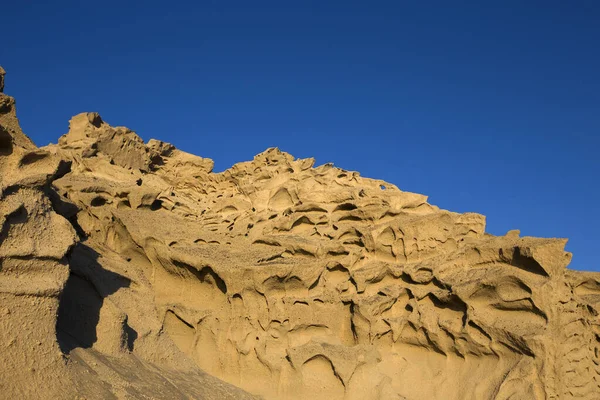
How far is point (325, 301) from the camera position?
13.2 meters

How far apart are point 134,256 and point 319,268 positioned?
448 cm

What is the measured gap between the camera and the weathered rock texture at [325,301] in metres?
10.9

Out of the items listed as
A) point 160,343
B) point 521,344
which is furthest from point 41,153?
point 521,344

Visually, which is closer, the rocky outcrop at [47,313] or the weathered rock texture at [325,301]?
the rocky outcrop at [47,313]

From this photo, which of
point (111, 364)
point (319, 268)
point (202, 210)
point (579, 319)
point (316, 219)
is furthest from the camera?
point (202, 210)

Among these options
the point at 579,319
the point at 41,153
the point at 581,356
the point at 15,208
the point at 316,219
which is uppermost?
the point at 316,219

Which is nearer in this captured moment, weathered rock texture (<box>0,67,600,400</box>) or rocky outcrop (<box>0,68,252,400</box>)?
rocky outcrop (<box>0,68,252,400</box>)

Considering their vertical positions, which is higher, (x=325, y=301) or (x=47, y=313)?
(x=325, y=301)

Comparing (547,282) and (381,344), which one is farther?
(381,344)

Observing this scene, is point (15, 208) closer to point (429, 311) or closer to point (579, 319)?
point (429, 311)

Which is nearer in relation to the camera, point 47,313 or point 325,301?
point 47,313

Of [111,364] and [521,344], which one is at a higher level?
[521,344]

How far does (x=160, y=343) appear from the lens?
10.8 metres

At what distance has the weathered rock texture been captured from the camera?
10883 mm
